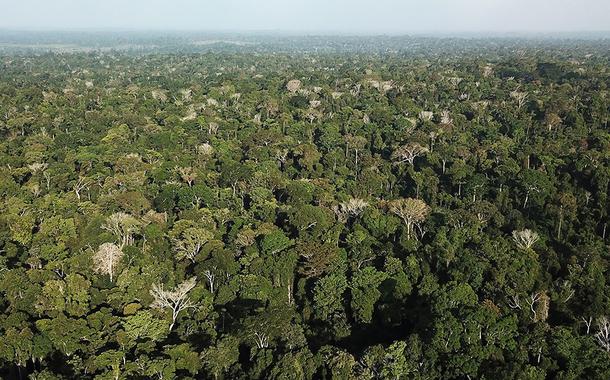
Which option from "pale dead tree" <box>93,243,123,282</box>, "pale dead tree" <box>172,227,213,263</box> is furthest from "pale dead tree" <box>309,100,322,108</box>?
"pale dead tree" <box>93,243,123,282</box>

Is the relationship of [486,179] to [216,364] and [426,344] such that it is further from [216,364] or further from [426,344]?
[216,364]

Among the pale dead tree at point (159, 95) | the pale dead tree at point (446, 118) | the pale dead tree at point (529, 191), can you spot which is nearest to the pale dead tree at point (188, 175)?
the pale dead tree at point (529, 191)

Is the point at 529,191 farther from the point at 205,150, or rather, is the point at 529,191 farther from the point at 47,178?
the point at 47,178

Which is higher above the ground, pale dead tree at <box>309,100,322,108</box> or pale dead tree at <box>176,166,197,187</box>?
pale dead tree at <box>309,100,322,108</box>

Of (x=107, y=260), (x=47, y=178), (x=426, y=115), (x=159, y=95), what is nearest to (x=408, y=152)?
(x=426, y=115)

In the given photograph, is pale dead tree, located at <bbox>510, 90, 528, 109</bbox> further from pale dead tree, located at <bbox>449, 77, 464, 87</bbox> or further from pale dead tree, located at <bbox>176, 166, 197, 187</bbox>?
pale dead tree, located at <bbox>176, 166, 197, 187</bbox>

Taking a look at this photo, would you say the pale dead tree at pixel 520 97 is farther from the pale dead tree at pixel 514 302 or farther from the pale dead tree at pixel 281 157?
the pale dead tree at pixel 514 302

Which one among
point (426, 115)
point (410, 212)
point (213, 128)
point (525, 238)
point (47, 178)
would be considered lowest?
point (525, 238)
